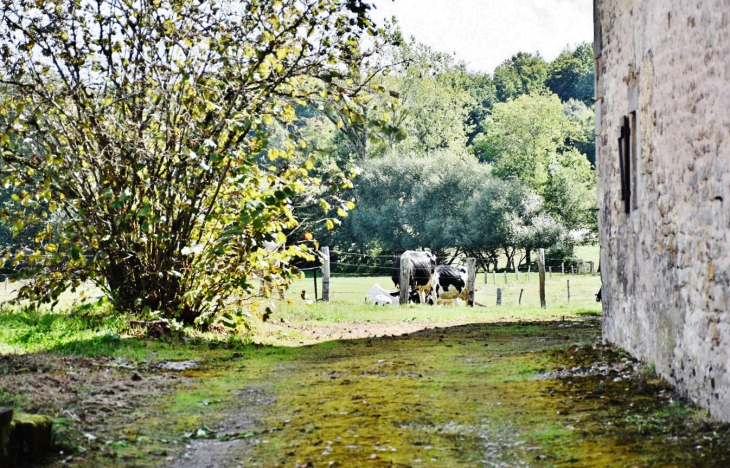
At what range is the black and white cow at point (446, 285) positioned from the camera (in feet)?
88.8

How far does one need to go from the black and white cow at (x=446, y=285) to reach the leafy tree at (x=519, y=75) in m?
58.3

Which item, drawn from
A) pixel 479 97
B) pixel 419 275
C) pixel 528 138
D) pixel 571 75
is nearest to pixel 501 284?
pixel 419 275

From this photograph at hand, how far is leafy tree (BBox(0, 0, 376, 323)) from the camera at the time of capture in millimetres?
11469

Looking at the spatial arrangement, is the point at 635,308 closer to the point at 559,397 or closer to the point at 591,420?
the point at 559,397

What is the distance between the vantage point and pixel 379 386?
824cm

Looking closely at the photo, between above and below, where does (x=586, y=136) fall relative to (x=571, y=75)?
below

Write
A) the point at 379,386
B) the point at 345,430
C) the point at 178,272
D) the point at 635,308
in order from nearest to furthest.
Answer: the point at 345,430 → the point at 379,386 → the point at 635,308 → the point at 178,272

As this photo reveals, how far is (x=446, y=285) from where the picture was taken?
27562 mm

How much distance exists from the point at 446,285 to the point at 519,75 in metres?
65.5

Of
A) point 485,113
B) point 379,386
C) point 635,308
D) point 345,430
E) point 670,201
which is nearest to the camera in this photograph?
point 345,430

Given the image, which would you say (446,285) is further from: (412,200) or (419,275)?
(412,200)

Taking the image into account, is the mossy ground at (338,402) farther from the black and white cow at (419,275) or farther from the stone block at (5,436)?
the black and white cow at (419,275)

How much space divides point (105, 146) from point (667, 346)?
776cm

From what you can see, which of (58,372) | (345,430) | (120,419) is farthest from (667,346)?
(58,372)
